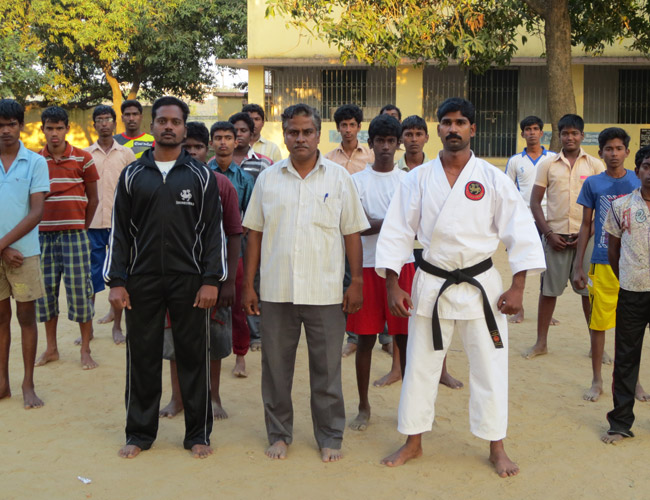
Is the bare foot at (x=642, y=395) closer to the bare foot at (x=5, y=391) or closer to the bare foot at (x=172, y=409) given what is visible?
the bare foot at (x=172, y=409)

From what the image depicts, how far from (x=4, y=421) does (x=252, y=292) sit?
6.56ft

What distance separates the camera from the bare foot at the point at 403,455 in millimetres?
4047

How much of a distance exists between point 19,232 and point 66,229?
104 centimetres

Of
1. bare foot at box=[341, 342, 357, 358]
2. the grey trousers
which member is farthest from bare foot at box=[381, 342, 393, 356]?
the grey trousers

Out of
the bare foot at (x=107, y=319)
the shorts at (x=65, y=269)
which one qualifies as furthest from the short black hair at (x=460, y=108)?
the bare foot at (x=107, y=319)

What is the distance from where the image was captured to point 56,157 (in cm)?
583

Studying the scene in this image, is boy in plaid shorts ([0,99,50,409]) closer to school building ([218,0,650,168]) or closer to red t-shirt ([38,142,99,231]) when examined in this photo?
red t-shirt ([38,142,99,231])

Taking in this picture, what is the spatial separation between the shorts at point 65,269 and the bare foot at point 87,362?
1.00 ft

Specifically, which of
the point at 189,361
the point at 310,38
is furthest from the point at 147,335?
the point at 310,38

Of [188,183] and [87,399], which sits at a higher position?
[188,183]

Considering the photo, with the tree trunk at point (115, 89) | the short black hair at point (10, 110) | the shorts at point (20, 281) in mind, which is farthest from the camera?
the tree trunk at point (115, 89)

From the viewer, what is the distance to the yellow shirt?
20.2 ft

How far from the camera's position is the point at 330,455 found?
4141 mm

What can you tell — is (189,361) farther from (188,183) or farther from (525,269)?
(525,269)
